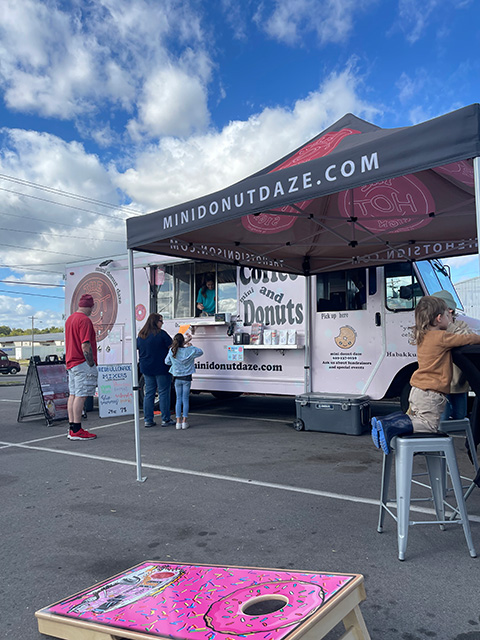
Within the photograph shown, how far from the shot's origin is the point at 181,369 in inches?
305

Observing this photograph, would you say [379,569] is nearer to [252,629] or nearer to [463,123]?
[252,629]

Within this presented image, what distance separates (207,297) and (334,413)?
10.4 feet

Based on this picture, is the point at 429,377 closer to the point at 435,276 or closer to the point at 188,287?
the point at 435,276

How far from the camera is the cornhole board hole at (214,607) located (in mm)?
1908

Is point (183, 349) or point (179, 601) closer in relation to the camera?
point (179, 601)

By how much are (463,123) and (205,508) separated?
334 cm

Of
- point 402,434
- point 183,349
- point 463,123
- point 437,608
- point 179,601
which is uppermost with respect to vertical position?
point 463,123

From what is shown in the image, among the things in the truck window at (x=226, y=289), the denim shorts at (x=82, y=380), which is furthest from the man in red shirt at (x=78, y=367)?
the truck window at (x=226, y=289)

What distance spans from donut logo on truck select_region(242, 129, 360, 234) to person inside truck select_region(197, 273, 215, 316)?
2719 mm

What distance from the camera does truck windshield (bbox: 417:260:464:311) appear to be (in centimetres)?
729

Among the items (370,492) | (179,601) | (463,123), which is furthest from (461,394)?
(179,601)

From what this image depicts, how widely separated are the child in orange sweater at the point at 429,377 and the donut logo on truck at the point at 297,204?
7.90ft

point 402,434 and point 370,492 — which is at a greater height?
point 402,434

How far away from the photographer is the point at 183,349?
25.7ft
